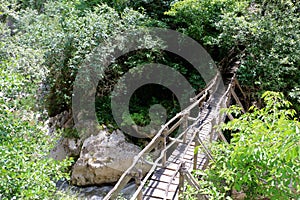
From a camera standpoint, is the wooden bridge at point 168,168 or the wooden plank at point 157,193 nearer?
the wooden bridge at point 168,168

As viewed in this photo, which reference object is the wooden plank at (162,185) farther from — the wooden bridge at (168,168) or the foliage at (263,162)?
the foliage at (263,162)

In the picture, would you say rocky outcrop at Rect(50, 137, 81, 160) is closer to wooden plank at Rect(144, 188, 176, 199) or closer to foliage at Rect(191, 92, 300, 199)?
wooden plank at Rect(144, 188, 176, 199)

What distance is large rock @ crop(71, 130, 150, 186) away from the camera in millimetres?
8320

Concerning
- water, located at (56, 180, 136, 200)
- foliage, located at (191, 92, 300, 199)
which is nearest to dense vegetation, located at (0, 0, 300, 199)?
water, located at (56, 180, 136, 200)

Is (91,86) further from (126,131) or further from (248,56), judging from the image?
(248,56)

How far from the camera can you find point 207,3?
30.5 feet

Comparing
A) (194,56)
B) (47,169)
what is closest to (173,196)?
(47,169)

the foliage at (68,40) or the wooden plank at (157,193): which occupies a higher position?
the foliage at (68,40)

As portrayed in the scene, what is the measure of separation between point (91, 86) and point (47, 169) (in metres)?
4.29

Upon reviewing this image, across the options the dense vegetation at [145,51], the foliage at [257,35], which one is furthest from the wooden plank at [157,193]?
the foliage at [257,35]

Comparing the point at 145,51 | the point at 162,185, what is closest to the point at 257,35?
the point at 145,51

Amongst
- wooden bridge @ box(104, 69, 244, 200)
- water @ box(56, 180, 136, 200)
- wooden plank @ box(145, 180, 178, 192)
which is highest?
wooden bridge @ box(104, 69, 244, 200)

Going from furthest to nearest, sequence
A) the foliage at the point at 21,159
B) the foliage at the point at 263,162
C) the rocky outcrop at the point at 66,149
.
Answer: the rocky outcrop at the point at 66,149 < the foliage at the point at 21,159 < the foliage at the point at 263,162

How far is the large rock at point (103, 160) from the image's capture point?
27.3 feet
